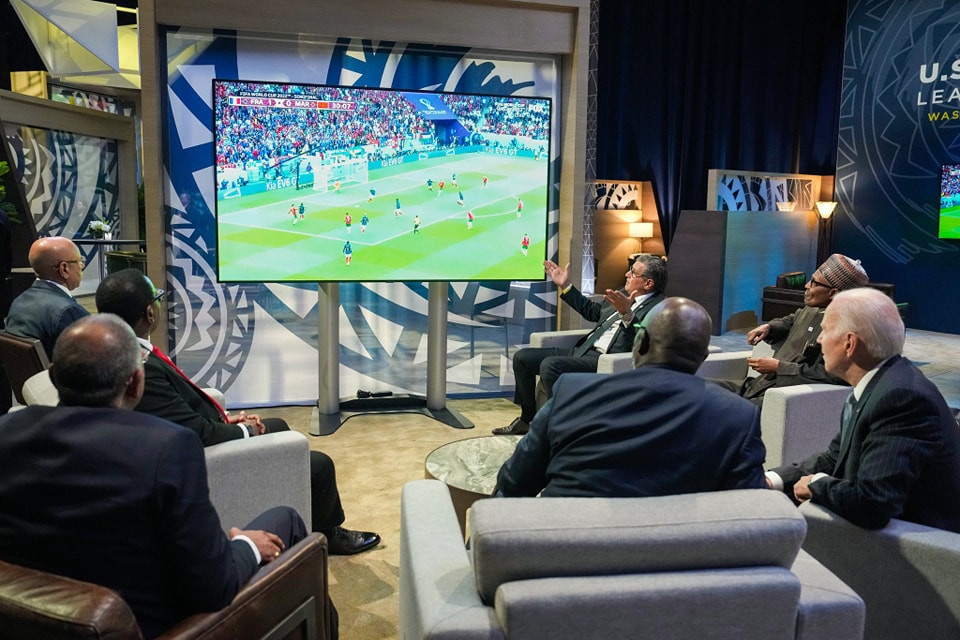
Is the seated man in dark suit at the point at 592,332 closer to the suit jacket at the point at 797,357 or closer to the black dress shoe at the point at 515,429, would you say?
the black dress shoe at the point at 515,429

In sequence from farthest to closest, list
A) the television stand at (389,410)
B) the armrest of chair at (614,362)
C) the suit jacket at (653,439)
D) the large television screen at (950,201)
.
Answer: the large television screen at (950,201) → the television stand at (389,410) → the armrest of chair at (614,362) → the suit jacket at (653,439)

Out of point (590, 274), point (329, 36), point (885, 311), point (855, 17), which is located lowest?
point (590, 274)

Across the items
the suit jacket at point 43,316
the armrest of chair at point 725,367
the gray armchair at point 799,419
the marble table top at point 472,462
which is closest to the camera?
the marble table top at point 472,462

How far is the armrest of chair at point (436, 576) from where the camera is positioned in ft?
4.57

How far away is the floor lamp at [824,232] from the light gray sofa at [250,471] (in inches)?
412

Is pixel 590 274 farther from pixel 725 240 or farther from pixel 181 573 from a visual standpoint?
pixel 181 573

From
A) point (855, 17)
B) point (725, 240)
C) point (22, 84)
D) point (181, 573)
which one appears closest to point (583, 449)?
point (181, 573)

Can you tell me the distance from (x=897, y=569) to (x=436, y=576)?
1.10 metres

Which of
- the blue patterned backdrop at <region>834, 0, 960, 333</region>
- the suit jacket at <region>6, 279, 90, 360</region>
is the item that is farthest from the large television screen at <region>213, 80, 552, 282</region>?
the blue patterned backdrop at <region>834, 0, 960, 333</region>

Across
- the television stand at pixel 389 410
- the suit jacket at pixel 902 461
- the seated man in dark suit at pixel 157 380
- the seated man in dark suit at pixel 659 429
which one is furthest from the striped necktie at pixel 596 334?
the seated man in dark suit at pixel 659 429

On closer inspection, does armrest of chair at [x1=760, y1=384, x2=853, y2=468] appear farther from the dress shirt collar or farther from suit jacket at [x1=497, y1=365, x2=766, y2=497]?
suit jacket at [x1=497, y1=365, x2=766, y2=497]

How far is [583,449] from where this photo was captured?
1.64 metres

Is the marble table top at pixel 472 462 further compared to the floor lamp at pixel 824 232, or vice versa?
the floor lamp at pixel 824 232

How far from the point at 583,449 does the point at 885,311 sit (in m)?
0.95
